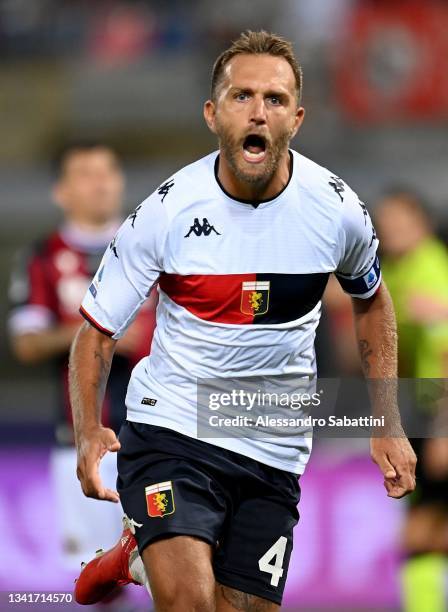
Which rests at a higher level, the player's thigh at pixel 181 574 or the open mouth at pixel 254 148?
the open mouth at pixel 254 148

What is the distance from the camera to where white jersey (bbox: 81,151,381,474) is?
4.00m

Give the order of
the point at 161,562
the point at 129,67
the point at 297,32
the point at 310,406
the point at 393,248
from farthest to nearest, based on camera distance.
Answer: the point at 129,67, the point at 297,32, the point at 393,248, the point at 310,406, the point at 161,562

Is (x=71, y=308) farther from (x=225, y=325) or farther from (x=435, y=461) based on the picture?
(x=225, y=325)

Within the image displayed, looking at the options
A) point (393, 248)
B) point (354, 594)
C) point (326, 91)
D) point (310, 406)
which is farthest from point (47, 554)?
point (326, 91)

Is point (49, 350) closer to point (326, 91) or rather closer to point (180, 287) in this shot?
point (180, 287)

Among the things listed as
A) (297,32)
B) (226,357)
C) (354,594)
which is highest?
(226,357)

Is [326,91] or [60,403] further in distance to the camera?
[326,91]

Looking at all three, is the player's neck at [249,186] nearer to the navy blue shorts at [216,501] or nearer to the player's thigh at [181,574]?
the navy blue shorts at [216,501]

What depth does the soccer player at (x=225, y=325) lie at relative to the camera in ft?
13.0

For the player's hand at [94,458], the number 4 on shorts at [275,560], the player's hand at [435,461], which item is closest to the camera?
the player's hand at [94,458]

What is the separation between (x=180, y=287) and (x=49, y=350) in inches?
92.1

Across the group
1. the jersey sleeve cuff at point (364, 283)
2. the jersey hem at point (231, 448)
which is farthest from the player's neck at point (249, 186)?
the jersey hem at point (231, 448)

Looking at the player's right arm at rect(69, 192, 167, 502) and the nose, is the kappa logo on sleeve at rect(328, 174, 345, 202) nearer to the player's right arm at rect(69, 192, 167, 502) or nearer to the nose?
the nose

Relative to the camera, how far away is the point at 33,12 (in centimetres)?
1403
